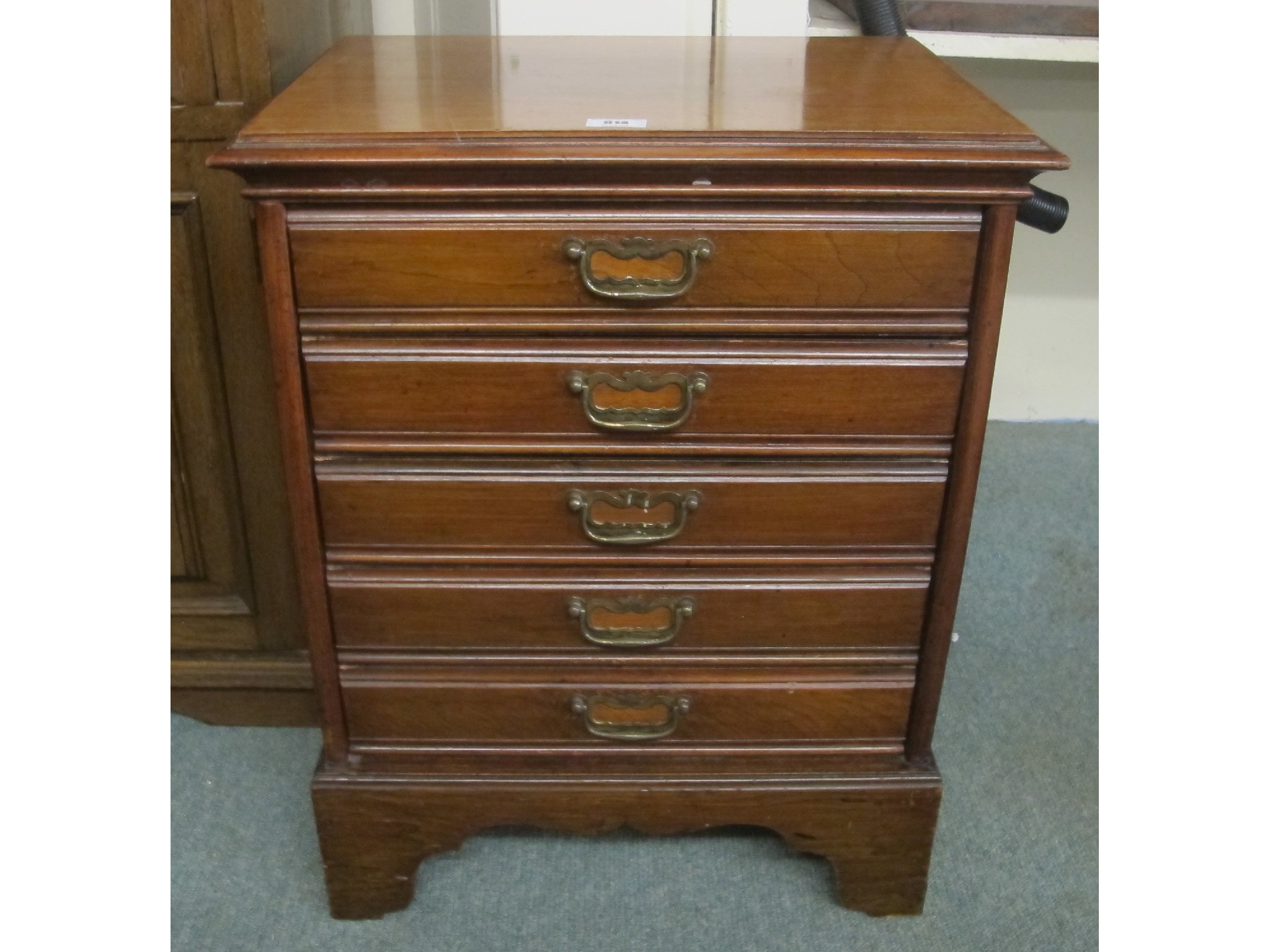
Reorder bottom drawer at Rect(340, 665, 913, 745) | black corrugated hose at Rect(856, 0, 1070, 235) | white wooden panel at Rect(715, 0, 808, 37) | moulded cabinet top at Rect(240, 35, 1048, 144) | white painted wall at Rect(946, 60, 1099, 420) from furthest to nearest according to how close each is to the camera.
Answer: white painted wall at Rect(946, 60, 1099, 420) → white wooden panel at Rect(715, 0, 808, 37) → black corrugated hose at Rect(856, 0, 1070, 235) → bottom drawer at Rect(340, 665, 913, 745) → moulded cabinet top at Rect(240, 35, 1048, 144)

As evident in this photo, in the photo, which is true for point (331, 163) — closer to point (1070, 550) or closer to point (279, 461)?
point (279, 461)

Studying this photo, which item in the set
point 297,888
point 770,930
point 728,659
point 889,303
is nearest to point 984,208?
point 889,303

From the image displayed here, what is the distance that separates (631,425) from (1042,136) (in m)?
1.28

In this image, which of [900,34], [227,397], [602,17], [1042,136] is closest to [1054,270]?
[1042,136]

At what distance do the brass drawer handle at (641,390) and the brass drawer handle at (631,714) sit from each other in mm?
312

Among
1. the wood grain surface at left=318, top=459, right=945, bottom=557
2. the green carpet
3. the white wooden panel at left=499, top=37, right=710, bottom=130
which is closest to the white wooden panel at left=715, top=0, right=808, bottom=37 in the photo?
the white wooden panel at left=499, top=37, right=710, bottom=130

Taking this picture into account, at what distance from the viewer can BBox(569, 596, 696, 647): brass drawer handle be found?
117 centimetres

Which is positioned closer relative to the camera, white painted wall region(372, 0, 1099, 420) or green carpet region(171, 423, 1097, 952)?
green carpet region(171, 423, 1097, 952)

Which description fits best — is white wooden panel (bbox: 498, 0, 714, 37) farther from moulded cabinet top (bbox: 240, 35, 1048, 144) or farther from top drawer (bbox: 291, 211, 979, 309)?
top drawer (bbox: 291, 211, 979, 309)

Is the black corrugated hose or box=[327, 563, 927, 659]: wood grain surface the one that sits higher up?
the black corrugated hose

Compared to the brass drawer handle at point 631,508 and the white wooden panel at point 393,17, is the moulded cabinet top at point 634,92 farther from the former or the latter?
the brass drawer handle at point 631,508

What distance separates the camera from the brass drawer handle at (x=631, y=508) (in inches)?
43.9
